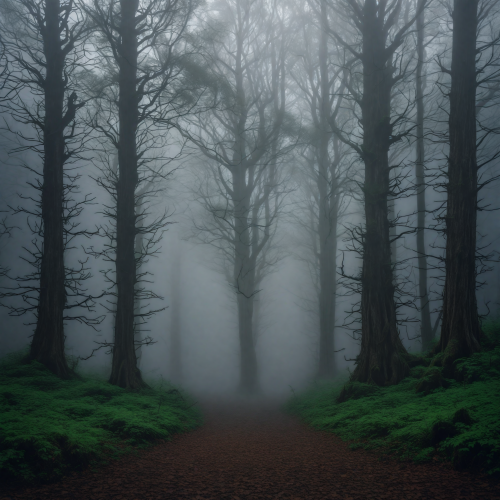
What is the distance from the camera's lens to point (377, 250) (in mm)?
7688

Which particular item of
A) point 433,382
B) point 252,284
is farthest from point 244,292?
point 433,382

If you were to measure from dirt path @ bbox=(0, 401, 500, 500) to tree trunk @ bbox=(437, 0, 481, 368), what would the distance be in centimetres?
321

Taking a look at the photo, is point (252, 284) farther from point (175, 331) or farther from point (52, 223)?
point (175, 331)

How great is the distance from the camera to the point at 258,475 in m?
3.71

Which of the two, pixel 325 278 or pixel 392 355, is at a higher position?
pixel 325 278

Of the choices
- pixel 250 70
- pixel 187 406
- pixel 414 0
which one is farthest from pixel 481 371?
pixel 414 0

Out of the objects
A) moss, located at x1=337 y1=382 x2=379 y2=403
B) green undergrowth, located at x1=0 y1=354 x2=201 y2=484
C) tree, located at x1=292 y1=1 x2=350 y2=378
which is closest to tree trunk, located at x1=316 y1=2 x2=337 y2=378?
tree, located at x1=292 y1=1 x2=350 y2=378

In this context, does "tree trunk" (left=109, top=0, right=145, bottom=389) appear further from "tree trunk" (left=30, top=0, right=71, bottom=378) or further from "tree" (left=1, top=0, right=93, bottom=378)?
"tree trunk" (left=30, top=0, right=71, bottom=378)

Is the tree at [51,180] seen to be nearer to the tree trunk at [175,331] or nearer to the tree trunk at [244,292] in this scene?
the tree trunk at [244,292]

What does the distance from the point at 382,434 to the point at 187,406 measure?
174 inches

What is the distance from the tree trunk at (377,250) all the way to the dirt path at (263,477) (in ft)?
8.52

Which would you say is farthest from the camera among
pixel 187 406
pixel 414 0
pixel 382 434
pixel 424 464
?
pixel 414 0

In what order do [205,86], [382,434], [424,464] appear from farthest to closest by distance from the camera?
[205,86] → [382,434] → [424,464]

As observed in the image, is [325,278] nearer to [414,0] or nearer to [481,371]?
[481,371]
